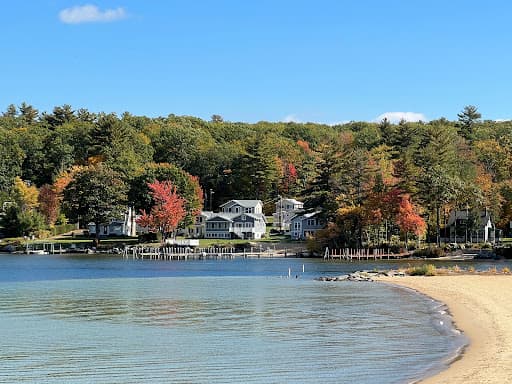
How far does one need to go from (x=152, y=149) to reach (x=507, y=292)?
10588cm

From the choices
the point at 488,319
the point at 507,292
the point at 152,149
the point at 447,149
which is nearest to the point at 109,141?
the point at 152,149

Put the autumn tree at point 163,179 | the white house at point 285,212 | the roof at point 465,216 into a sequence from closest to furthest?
the roof at point 465,216 < the autumn tree at point 163,179 < the white house at point 285,212

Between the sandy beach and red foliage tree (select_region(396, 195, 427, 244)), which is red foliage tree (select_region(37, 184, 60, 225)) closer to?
red foliage tree (select_region(396, 195, 427, 244))

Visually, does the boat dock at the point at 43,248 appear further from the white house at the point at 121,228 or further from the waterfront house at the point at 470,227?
the waterfront house at the point at 470,227

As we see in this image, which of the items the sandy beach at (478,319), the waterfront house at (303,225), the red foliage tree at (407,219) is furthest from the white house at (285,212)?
the sandy beach at (478,319)

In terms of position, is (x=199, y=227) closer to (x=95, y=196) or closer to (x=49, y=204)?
(x=95, y=196)

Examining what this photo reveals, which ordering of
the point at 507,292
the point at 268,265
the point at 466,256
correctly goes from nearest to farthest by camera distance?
the point at 507,292 → the point at 268,265 → the point at 466,256

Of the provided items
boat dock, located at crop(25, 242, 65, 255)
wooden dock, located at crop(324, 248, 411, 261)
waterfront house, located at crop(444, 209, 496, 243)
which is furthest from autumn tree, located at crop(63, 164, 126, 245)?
waterfront house, located at crop(444, 209, 496, 243)

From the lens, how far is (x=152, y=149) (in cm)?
13962

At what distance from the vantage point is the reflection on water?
19.9 m

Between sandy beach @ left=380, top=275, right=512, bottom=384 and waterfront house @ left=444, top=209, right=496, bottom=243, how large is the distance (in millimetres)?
43713

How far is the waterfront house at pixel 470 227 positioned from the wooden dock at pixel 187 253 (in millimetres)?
22276

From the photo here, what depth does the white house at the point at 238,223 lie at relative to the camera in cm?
11300

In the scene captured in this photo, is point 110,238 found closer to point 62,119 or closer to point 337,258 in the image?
point 337,258
